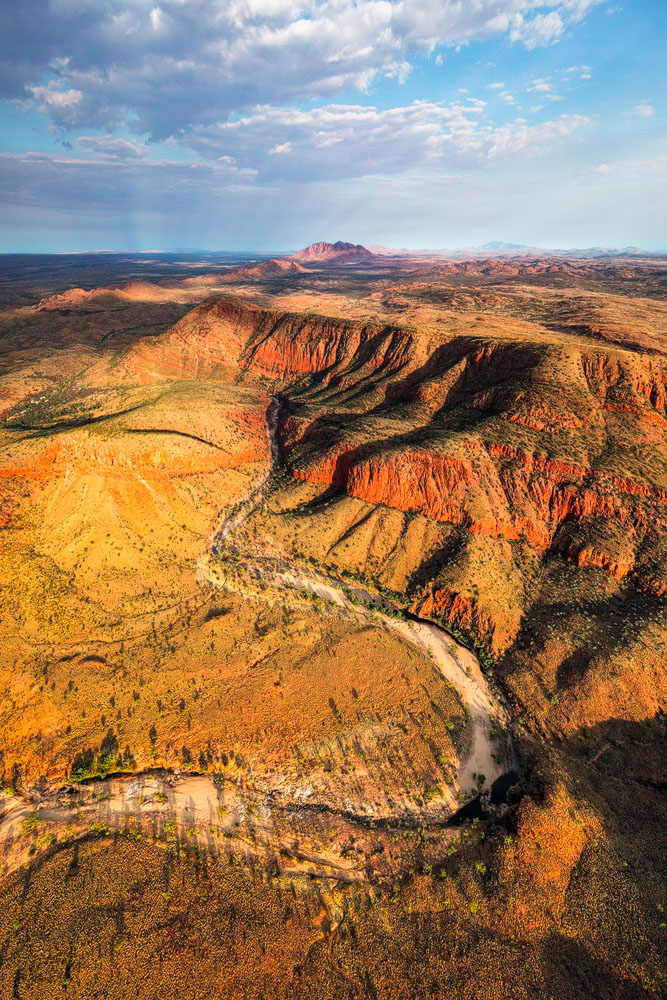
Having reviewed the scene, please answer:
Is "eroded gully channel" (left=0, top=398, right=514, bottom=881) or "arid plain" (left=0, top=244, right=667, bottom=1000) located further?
"eroded gully channel" (left=0, top=398, right=514, bottom=881)

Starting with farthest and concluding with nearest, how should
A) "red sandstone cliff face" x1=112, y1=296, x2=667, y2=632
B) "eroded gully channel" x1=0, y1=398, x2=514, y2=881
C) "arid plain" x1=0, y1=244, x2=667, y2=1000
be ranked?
"red sandstone cliff face" x1=112, y1=296, x2=667, y2=632 < "eroded gully channel" x1=0, y1=398, x2=514, y2=881 < "arid plain" x1=0, y1=244, x2=667, y2=1000

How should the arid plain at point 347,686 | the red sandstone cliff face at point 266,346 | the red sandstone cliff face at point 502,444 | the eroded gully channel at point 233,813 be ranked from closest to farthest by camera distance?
the arid plain at point 347,686
the eroded gully channel at point 233,813
the red sandstone cliff face at point 502,444
the red sandstone cliff face at point 266,346

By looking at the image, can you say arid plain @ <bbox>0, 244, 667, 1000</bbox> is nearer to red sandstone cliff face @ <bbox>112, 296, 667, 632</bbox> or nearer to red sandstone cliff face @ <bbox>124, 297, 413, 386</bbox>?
red sandstone cliff face @ <bbox>112, 296, 667, 632</bbox>

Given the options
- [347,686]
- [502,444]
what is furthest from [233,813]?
[502,444]

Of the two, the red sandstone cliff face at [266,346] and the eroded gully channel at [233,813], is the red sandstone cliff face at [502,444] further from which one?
the eroded gully channel at [233,813]

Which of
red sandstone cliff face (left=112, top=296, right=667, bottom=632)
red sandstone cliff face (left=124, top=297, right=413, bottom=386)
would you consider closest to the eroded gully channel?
red sandstone cliff face (left=112, top=296, right=667, bottom=632)

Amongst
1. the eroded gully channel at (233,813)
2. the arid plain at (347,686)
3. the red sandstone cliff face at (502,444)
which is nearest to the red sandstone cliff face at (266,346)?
the red sandstone cliff face at (502,444)

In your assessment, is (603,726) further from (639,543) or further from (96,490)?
(96,490)

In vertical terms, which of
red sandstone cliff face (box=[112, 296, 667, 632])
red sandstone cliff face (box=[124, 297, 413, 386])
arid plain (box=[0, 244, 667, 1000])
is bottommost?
arid plain (box=[0, 244, 667, 1000])

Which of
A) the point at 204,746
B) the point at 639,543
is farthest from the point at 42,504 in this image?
the point at 639,543
